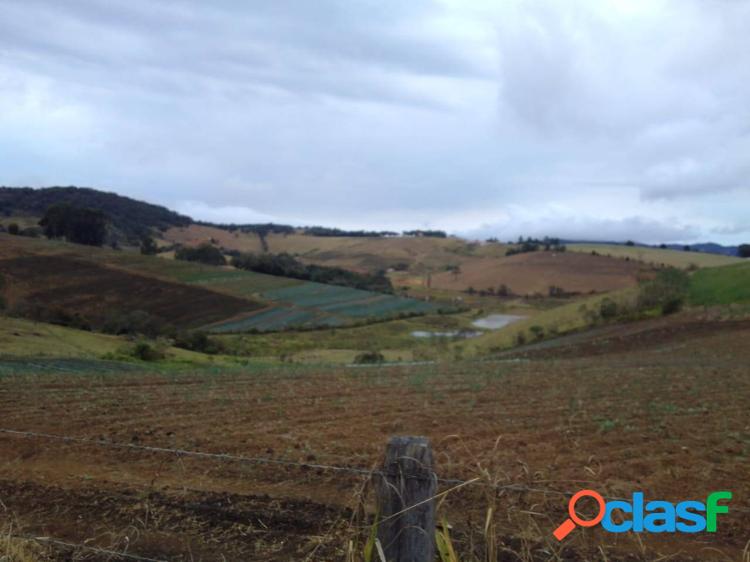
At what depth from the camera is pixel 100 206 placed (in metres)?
109

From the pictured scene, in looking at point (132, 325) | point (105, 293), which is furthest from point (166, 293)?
point (132, 325)

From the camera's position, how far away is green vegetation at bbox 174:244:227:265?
87.6 meters

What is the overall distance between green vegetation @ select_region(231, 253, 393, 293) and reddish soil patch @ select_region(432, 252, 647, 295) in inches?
488

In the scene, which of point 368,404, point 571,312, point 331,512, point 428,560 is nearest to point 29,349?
point 368,404

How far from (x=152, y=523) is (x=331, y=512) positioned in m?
1.65

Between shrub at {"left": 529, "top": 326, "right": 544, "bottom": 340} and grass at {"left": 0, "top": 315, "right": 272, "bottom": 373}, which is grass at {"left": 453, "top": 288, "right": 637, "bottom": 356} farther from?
grass at {"left": 0, "top": 315, "right": 272, "bottom": 373}

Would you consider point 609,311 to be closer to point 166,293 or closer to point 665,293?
point 665,293

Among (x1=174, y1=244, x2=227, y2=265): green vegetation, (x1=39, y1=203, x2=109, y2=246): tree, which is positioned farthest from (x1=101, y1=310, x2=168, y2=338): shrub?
(x1=174, y1=244, x2=227, y2=265): green vegetation

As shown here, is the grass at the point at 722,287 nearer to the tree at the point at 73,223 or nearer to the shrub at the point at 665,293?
the shrub at the point at 665,293

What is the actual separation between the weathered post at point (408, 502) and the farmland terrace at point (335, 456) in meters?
0.24

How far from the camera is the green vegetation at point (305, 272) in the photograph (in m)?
88.6

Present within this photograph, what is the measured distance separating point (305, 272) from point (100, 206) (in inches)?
1683

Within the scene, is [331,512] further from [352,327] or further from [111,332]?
[352,327]

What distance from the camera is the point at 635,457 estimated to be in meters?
8.47
